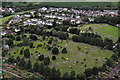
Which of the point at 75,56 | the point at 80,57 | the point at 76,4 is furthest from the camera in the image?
the point at 76,4

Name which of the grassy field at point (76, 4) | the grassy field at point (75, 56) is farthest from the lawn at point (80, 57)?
the grassy field at point (76, 4)

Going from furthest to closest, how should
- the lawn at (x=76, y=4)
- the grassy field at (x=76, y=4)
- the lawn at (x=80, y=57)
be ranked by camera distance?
the lawn at (x=76, y=4) < the grassy field at (x=76, y=4) < the lawn at (x=80, y=57)

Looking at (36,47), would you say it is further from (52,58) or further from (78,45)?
(78,45)

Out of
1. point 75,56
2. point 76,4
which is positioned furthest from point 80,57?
point 76,4

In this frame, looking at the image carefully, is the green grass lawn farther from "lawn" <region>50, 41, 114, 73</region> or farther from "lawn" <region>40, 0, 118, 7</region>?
"lawn" <region>40, 0, 118, 7</region>

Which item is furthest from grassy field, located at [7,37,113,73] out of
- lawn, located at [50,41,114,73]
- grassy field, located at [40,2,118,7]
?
grassy field, located at [40,2,118,7]

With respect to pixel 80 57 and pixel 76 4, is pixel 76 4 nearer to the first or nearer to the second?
pixel 76 4

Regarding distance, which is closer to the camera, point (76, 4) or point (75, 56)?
point (75, 56)

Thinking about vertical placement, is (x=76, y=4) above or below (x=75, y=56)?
above

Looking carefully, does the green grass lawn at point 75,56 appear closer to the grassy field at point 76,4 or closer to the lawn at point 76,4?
the grassy field at point 76,4

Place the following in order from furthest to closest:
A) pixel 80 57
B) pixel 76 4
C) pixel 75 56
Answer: pixel 76 4
pixel 75 56
pixel 80 57

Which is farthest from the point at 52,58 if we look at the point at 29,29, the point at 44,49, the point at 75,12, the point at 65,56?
the point at 75,12

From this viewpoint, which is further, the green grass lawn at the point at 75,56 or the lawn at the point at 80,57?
the green grass lawn at the point at 75,56
